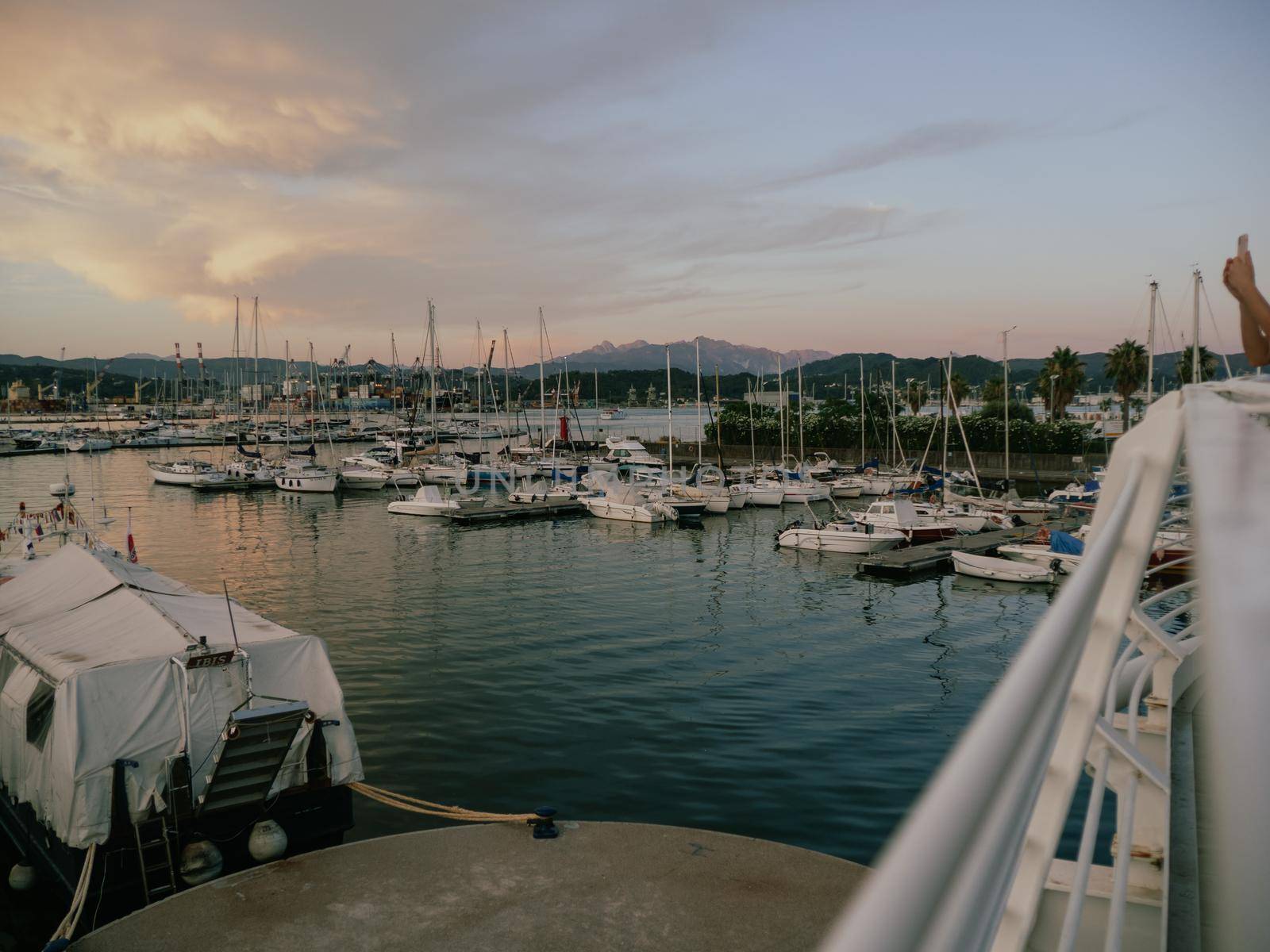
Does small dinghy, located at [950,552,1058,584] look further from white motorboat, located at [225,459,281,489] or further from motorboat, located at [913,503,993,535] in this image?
white motorboat, located at [225,459,281,489]

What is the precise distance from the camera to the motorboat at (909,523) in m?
39.1

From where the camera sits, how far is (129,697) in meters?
9.66

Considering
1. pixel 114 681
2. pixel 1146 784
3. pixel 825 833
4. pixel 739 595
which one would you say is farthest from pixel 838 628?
pixel 1146 784

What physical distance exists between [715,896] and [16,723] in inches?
330

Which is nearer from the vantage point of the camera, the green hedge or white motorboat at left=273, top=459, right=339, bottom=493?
white motorboat at left=273, top=459, right=339, bottom=493

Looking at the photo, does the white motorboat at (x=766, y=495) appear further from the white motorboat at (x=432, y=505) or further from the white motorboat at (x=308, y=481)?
the white motorboat at (x=308, y=481)

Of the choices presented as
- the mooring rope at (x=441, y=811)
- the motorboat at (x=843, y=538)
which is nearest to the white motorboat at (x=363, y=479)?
the motorboat at (x=843, y=538)

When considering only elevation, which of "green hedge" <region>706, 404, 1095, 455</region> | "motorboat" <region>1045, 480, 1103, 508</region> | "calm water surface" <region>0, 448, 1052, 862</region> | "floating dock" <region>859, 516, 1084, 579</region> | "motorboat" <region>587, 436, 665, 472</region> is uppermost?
"green hedge" <region>706, 404, 1095, 455</region>

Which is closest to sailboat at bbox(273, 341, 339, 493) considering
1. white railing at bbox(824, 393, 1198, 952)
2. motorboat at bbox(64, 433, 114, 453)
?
motorboat at bbox(64, 433, 114, 453)

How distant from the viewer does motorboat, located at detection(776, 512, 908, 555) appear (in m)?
37.5

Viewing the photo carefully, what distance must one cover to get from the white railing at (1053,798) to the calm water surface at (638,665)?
9.46 m

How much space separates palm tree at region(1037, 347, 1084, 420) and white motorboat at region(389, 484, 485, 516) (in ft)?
154

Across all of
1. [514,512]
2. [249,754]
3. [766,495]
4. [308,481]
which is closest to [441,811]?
[249,754]

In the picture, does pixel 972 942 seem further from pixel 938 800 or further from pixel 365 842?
pixel 365 842
